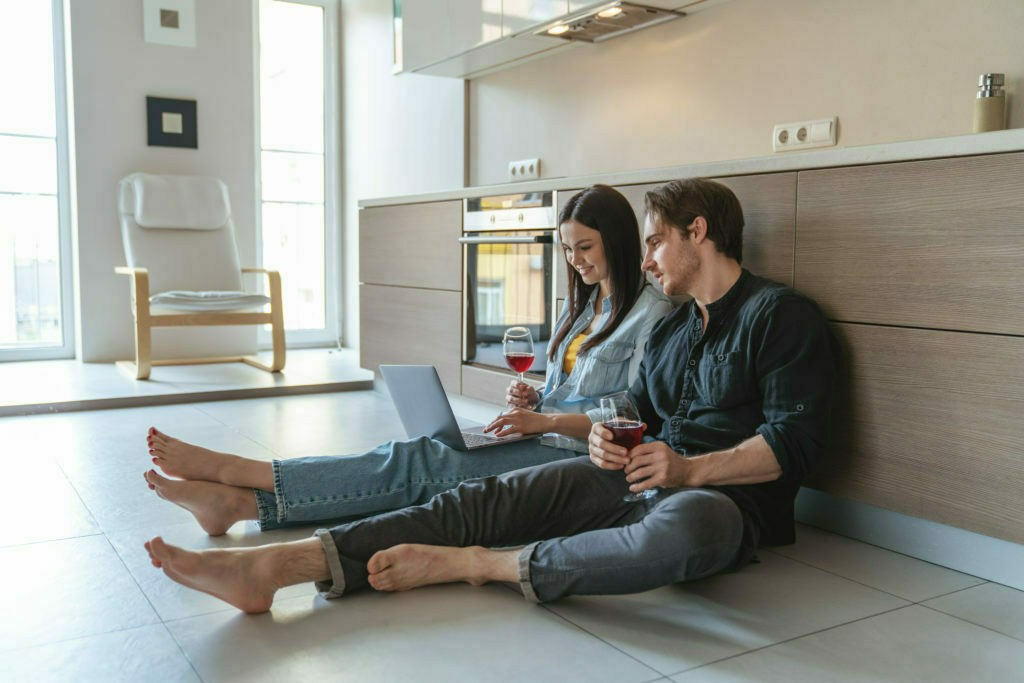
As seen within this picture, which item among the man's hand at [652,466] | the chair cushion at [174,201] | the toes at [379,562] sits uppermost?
the chair cushion at [174,201]

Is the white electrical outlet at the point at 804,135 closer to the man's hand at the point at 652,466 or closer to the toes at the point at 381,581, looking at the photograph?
the man's hand at the point at 652,466

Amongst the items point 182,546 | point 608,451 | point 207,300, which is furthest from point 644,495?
point 207,300

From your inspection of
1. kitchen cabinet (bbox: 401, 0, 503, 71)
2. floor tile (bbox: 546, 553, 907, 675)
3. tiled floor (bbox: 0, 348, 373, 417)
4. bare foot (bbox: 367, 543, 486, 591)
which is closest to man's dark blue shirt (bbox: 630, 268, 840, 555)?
floor tile (bbox: 546, 553, 907, 675)

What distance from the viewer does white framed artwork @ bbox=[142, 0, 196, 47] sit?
5.16 metres

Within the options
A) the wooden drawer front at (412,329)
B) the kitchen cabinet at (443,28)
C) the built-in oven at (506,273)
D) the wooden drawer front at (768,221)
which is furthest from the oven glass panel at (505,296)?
the kitchen cabinet at (443,28)

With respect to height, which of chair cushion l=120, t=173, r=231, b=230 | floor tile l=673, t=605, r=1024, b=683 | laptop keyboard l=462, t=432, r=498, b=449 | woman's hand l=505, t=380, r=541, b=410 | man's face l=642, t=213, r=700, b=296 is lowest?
floor tile l=673, t=605, r=1024, b=683

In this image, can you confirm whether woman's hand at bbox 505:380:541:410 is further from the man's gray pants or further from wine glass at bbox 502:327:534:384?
the man's gray pants

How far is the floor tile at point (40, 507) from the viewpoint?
6.86 ft

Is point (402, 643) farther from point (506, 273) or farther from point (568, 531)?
point (506, 273)

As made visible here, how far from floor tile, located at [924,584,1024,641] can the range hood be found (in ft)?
7.00

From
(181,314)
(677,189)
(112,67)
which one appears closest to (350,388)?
(181,314)

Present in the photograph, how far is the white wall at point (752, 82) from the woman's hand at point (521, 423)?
1.35m

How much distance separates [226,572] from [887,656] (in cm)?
111

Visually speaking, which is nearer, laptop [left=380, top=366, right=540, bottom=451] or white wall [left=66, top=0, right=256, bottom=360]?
laptop [left=380, top=366, right=540, bottom=451]
